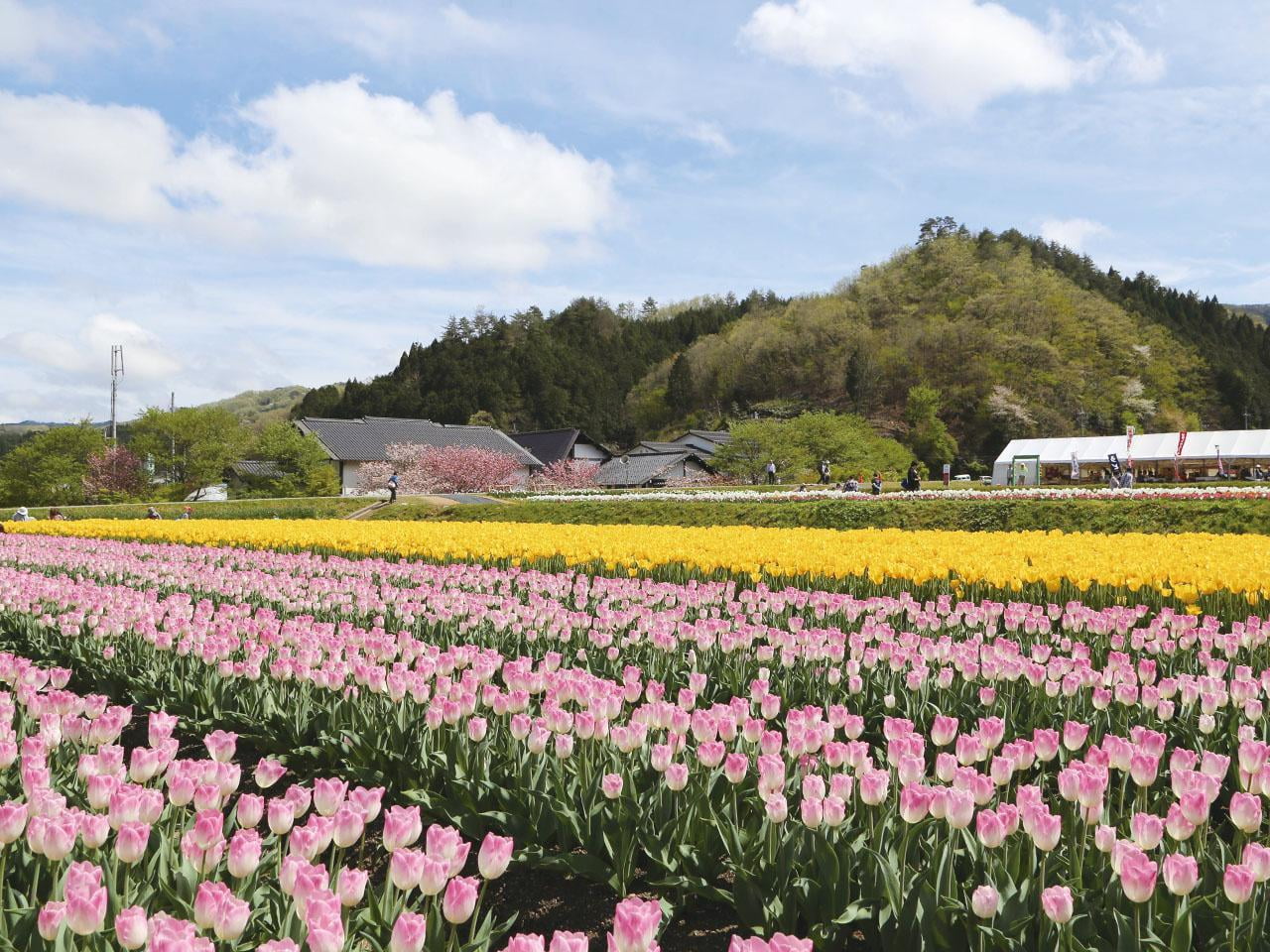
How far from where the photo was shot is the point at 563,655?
4.93 m

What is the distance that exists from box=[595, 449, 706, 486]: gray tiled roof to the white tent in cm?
1992

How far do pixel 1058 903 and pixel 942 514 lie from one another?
14.1 m

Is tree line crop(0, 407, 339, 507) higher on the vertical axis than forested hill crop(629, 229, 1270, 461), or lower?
lower

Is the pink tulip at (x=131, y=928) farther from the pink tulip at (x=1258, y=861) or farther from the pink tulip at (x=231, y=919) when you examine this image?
the pink tulip at (x=1258, y=861)

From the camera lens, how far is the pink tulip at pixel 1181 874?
185 cm

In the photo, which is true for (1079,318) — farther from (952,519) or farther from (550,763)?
(550,763)

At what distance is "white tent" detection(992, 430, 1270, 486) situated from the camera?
39438mm

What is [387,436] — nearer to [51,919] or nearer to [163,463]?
[163,463]

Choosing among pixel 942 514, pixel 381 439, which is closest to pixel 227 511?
pixel 942 514

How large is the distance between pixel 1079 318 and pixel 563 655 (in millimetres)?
69779

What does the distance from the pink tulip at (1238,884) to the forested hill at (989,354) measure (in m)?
60.4

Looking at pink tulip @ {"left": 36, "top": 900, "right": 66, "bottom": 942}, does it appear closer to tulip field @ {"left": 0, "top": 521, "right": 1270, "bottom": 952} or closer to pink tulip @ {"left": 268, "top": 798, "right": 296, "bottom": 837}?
tulip field @ {"left": 0, "top": 521, "right": 1270, "bottom": 952}

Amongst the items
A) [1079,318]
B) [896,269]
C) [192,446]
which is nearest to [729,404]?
[896,269]

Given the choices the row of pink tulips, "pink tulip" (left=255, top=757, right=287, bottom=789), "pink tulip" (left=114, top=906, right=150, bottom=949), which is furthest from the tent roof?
"pink tulip" (left=114, top=906, right=150, bottom=949)
